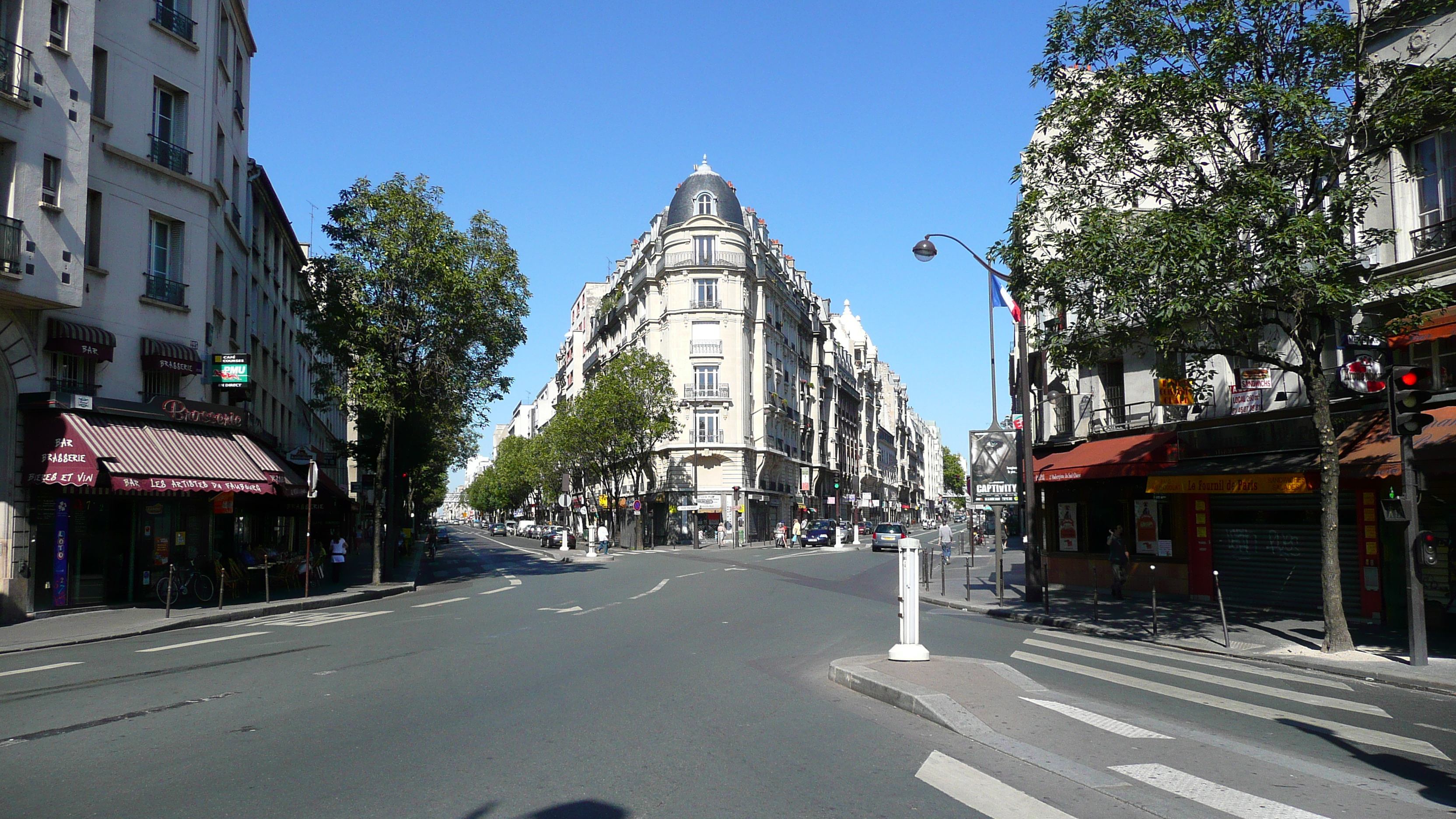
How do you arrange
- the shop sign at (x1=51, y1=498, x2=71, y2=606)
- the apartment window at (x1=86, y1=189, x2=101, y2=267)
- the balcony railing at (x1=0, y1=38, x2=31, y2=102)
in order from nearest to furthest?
the balcony railing at (x1=0, y1=38, x2=31, y2=102), the shop sign at (x1=51, y1=498, x2=71, y2=606), the apartment window at (x1=86, y1=189, x2=101, y2=267)

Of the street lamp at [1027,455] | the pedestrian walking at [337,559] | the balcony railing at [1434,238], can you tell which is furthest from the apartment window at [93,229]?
the balcony railing at [1434,238]

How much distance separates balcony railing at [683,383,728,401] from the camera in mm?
66500

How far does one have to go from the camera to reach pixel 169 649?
13898mm

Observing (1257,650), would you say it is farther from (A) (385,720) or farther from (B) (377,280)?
(B) (377,280)

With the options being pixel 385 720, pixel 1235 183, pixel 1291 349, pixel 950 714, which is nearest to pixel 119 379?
pixel 385 720

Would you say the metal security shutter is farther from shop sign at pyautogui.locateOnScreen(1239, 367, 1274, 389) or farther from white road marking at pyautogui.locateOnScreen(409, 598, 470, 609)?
white road marking at pyautogui.locateOnScreen(409, 598, 470, 609)

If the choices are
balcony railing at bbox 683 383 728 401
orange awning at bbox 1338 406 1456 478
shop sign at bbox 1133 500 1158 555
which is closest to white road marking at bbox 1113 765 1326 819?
orange awning at bbox 1338 406 1456 478

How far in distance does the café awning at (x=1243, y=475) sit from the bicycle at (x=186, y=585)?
2089 centimetres

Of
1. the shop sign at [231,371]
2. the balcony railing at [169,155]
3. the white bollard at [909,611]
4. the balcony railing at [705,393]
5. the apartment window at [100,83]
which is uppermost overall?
the apartment window at [100,83]

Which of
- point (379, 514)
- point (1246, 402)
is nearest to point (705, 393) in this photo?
point (379, 514)

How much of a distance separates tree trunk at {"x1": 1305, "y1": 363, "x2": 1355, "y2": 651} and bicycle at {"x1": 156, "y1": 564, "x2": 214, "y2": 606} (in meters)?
21.3

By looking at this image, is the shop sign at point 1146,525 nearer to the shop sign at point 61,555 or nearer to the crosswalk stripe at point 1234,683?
the crosswalk stripe at point 1234,683

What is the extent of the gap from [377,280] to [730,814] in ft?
83.2

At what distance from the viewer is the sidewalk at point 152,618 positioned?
15273 mm
